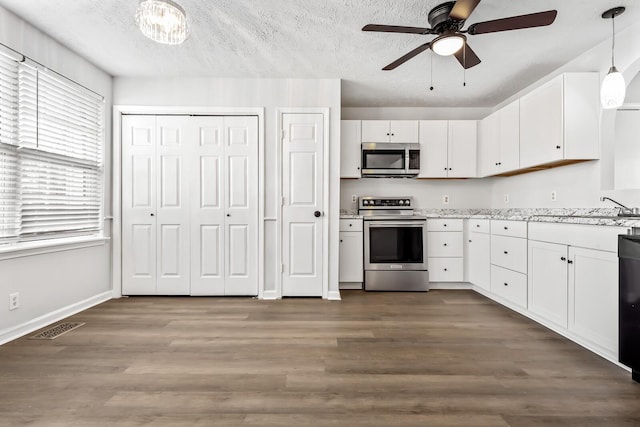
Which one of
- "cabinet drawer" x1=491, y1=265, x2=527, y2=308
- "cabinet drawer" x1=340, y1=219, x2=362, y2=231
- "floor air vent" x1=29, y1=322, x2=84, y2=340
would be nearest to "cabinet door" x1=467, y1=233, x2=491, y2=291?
"cabinet drawer" x1=491, y1=265, x2=527, y2=308

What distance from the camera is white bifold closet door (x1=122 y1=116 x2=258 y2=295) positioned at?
135 inches

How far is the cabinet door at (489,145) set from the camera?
367 centimetres

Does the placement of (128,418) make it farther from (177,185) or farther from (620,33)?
(620,33)

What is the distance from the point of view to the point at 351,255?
3836 mm

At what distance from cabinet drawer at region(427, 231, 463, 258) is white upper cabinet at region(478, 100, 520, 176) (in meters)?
0.91

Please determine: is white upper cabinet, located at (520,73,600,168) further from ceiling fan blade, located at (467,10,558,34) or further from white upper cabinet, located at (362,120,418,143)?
white upper cabinet, located at (362,120,418,143)

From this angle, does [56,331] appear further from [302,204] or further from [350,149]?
[350,149]

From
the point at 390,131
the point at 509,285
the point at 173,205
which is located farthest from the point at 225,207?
the point at 509,285

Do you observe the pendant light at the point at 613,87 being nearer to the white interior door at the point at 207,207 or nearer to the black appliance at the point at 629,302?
the black appliance at the point at 629,302

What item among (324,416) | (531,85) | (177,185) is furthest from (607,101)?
(177,185)

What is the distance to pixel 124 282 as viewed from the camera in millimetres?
3471

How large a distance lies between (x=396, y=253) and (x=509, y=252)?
1218 millimetres

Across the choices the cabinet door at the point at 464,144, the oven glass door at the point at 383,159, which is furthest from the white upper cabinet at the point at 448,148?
the oven glass door at the point at 383,159

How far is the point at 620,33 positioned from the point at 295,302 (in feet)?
12.3
